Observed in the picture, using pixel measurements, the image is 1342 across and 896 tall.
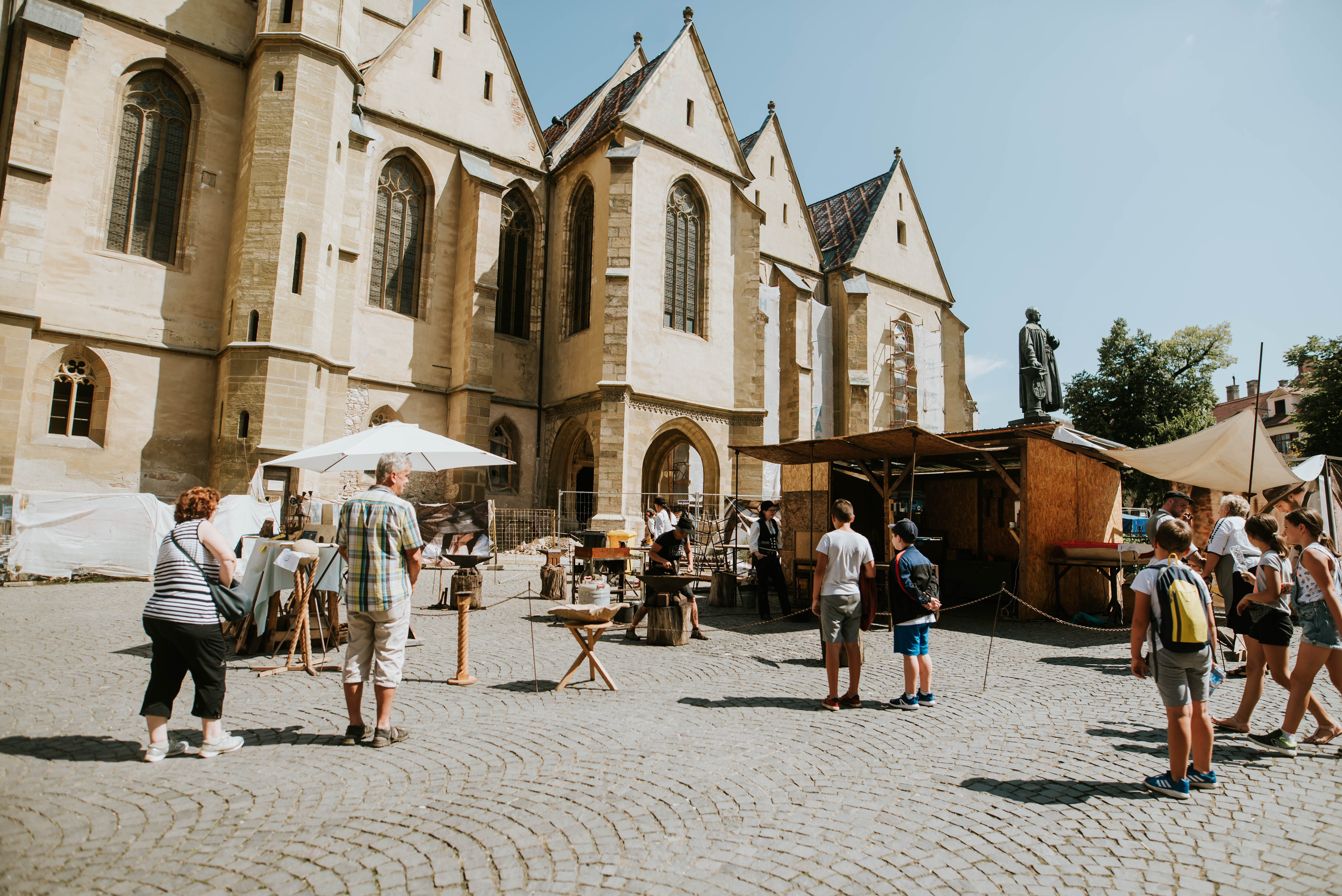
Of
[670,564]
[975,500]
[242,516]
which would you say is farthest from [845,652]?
[242,516]

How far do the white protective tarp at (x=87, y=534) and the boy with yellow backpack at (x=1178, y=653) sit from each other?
14495 millimetres

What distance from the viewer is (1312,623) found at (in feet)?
15.6

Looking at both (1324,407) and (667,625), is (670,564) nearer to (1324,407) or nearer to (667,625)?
(667,625)

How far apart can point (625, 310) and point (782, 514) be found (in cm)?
850

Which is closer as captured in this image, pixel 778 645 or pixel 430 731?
pixel 430 731

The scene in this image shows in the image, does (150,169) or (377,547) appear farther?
(150,169)

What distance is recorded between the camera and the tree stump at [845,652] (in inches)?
228

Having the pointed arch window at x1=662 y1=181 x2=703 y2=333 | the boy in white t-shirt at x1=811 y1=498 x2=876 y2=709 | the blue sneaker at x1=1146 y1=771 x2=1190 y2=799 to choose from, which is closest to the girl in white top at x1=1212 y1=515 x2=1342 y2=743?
the blue sneaker at x1=1146 y1=771 x2=1190 y2=799

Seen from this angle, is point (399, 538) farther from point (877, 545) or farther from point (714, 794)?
point (877, 545)

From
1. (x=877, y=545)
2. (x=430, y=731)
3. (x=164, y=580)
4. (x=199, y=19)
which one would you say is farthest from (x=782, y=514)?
(x=199, y=19)

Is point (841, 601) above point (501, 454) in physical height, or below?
below

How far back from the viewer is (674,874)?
2.96m

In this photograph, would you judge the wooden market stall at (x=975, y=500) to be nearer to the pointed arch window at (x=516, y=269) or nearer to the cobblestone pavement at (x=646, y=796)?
the cobblestone pavement at (x=646, y=796)

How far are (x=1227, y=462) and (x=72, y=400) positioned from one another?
2131 centimetres
